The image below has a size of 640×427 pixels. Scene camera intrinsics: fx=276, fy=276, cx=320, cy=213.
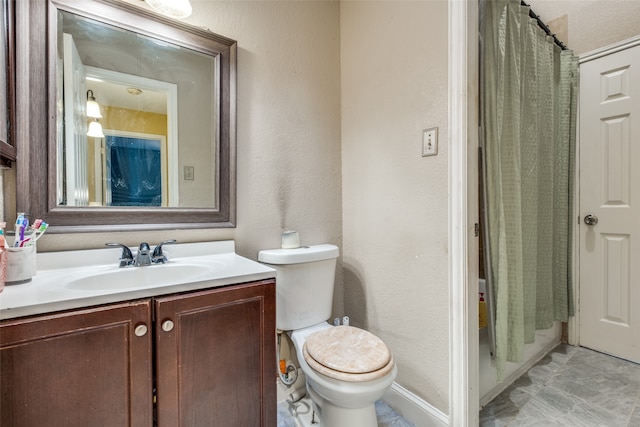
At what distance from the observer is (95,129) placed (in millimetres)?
1087

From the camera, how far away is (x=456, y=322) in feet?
Result: 3.65

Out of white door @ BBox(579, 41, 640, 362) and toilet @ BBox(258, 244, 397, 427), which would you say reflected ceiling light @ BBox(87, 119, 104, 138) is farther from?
white door @ BBox(579, 41, 640, 362)

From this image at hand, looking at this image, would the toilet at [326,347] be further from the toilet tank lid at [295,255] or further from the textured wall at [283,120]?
the textured wall at [283,120]

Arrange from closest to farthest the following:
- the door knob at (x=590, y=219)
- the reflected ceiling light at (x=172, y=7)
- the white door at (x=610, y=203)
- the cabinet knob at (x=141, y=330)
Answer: the cabinet knob at (x=141, y=330) < the reflected ceiling light at (x=172, y=7) < the white door at (x=610, y=203) < the door knob at (x=590, y=219)

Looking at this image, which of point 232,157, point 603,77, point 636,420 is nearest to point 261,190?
point 232,157

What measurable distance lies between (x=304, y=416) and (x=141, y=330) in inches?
38.1

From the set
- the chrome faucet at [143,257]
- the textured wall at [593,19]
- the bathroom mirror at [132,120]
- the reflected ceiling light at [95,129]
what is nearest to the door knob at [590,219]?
the textured wall at [593,19]

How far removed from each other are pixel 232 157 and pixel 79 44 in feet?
2.24

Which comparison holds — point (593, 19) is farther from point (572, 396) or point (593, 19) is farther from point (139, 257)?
point (139, 257)

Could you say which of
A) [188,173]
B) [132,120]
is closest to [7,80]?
[132,120]

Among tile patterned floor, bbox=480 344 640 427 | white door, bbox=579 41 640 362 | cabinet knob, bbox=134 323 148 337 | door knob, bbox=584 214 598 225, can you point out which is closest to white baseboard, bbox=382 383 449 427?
tile patterned floor, bbox=480 344 640 427

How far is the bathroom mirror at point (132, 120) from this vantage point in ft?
3.31

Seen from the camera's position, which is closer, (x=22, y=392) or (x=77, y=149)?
(x=22, y=392)

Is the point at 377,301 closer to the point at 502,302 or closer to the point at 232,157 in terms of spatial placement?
the point at 502,302
